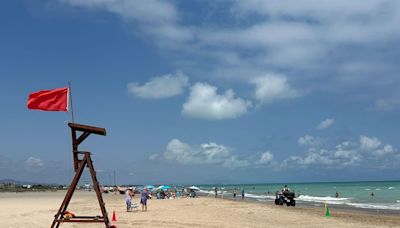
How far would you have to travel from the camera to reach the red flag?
12.7 m

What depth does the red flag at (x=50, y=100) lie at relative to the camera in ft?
41.7

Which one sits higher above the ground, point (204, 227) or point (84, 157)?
point (84, 157)

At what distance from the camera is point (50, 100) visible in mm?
12922

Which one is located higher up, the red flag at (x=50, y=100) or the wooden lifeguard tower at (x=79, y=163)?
the red flag at (x=50, y=100)

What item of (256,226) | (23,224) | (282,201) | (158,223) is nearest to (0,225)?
(23,224)

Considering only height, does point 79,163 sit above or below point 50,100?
below

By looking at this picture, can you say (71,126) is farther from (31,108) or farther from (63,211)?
(63,211)

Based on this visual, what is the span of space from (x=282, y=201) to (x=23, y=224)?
2623 cm

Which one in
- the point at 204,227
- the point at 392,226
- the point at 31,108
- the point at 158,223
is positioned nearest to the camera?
the point at 31,108

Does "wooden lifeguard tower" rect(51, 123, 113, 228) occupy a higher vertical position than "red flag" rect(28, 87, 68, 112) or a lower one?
lower

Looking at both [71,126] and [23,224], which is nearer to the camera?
[71,126]

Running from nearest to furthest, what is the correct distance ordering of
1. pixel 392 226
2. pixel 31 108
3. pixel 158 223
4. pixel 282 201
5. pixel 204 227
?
pixel 31 108 < pixel 204 227 < pixel 158 223 < pixel 392 226 < pixel 282 201

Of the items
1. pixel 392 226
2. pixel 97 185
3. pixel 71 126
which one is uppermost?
pixel 71 126

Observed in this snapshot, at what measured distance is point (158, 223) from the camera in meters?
20.9
